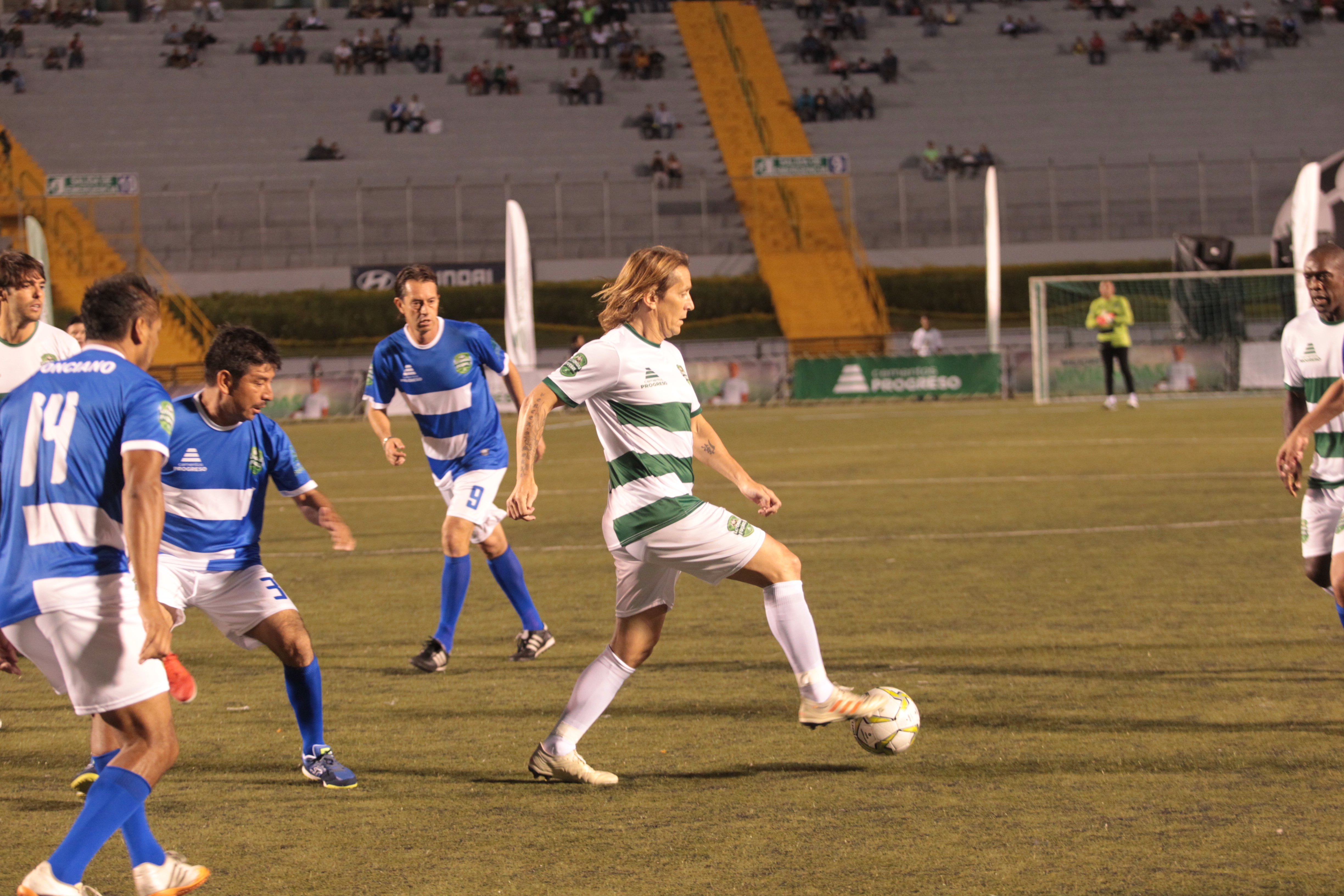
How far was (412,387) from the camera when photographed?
321 inches

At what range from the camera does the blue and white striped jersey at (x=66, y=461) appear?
12.6 ft

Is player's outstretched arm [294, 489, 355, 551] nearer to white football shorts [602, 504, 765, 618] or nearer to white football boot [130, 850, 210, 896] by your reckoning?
white football shorts [602, 504, 765, 618]

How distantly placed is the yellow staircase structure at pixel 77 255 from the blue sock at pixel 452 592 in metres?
30.0

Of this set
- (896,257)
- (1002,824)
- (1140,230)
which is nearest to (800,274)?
(896,257)

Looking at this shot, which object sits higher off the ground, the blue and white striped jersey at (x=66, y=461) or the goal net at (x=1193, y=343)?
the blue and white striped jersey at (x=66, y=461)

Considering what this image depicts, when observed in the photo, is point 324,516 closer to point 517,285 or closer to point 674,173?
point 517,285

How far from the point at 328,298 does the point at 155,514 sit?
36.3 metres

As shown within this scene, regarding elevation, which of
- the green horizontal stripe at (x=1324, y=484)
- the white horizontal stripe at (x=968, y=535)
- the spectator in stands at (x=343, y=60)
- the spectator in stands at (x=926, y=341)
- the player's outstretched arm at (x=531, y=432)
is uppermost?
the spectator in stands at (x=343, y=60)

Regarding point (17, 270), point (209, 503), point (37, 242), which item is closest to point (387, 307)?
point (37, 242)

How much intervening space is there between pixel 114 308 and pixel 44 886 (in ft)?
5.28

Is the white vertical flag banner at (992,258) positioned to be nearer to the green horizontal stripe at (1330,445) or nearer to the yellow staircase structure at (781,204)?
the yellow staircase structure at (781,204)

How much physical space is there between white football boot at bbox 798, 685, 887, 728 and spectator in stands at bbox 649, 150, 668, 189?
37.1 metres

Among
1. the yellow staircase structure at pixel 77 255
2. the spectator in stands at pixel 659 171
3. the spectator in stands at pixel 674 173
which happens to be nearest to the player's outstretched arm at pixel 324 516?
the yellow staircase structure at pixel 77 255

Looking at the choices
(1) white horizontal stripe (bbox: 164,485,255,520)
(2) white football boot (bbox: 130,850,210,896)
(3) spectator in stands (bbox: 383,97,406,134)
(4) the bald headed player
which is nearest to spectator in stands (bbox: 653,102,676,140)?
(3) spectator in stands (bbox: 383,97,406,134)
